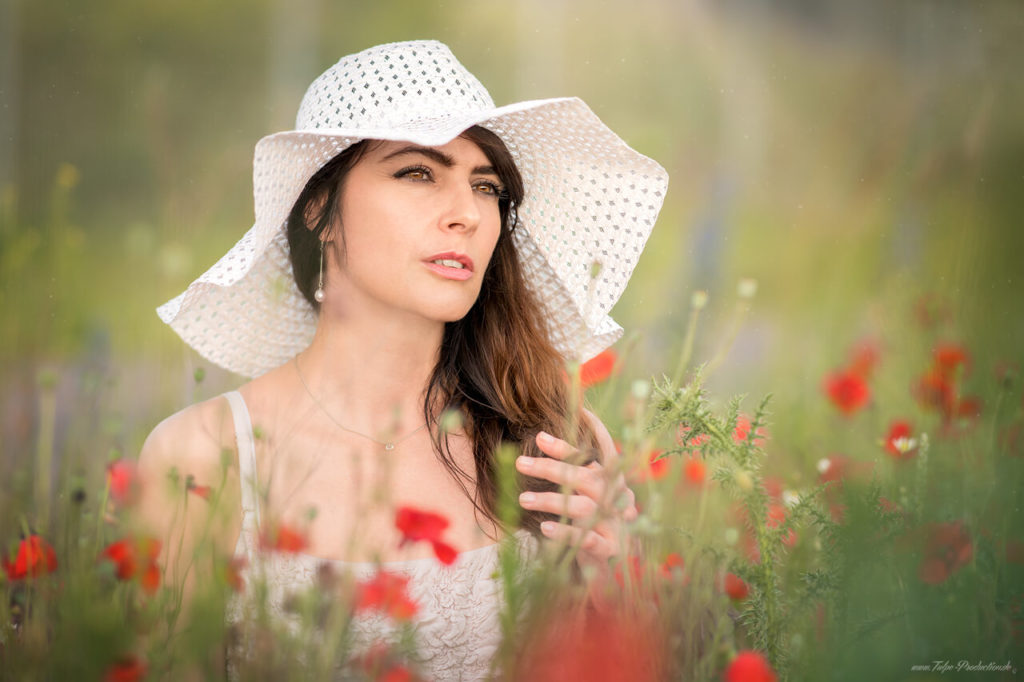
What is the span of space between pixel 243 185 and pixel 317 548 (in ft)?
5.15

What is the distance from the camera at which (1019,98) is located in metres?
1.79

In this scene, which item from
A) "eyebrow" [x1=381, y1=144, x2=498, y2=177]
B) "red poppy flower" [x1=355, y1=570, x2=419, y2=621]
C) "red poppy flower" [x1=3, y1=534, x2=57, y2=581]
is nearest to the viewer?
"red poppy flower" [x1=355, y1=570, x2=419, y2=621]

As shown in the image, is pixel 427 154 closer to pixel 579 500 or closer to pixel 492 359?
pixel 492 359

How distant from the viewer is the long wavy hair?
1.61 m

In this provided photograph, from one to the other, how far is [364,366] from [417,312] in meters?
0.23

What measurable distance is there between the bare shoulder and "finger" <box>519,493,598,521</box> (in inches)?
21.6

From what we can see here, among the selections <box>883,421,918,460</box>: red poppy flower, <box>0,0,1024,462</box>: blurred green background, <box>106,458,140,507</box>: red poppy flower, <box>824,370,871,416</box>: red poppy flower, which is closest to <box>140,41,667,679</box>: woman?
<box>0,0,1024,462</box>: blurred green background

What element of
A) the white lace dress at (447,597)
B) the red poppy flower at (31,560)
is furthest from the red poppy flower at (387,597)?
the white lace dress at (447,597)

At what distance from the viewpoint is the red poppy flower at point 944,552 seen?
30.9 inches

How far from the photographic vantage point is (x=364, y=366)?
1.63m

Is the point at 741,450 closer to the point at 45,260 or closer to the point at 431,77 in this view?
the point at 431,77

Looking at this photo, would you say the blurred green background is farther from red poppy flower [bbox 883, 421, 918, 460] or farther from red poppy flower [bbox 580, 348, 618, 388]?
red poppy flower [bbox 883, 421, 918, 460]

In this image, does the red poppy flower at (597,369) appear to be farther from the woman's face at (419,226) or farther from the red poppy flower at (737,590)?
the red poppy flower at (737,590)

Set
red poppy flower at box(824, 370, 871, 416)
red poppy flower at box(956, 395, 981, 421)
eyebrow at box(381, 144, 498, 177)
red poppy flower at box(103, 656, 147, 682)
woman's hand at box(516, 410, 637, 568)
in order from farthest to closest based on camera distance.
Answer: red poppy flower at box(824, 370, 871, 416) < eyebrow at box(381, 144, 498, 177) < red poppy flower at box(956, 395, 981, 421) < woman's hand at box(516, 410, 637, 568) < red poppy flower at box(103, 656, 147, 682)
